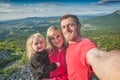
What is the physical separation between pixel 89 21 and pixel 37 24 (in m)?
0.51

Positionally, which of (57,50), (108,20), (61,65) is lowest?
(61,65)

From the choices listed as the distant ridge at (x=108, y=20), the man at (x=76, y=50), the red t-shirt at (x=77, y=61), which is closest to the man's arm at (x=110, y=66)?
the man at (x=76, y=50)

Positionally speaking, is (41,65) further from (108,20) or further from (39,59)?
(108,20)

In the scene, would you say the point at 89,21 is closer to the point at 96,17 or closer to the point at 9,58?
the point at 96,17

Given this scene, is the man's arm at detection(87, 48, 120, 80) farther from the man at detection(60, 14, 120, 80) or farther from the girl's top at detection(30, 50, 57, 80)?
the girl's top at detection(30, 50, 57, 80)

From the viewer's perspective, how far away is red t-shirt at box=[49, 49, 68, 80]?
2.08m

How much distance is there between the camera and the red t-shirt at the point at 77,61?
1.90 m

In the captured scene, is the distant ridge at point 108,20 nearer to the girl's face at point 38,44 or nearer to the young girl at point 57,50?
the young girl at point 57,50

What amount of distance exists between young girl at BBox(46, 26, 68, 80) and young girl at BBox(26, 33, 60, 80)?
0.11 ft

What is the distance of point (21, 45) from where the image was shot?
2352 millimetres

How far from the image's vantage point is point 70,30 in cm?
205

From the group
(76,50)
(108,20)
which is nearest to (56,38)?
(76,50)

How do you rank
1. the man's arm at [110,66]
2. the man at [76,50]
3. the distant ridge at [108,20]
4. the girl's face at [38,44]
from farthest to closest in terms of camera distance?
the distant ridge at [108,20] < the girl's face at [38,44] < the man at [76,50] < the man's arm at [110,66]

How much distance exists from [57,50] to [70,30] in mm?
197
